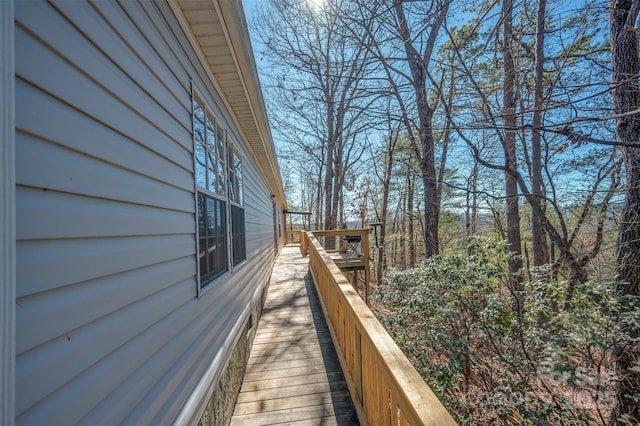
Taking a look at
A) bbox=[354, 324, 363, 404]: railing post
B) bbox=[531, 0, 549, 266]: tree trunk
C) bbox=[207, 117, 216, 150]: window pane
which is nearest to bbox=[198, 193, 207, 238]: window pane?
bbox=[207, 117, 216, 150]: window pane

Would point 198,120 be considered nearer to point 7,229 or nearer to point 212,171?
point 212,171

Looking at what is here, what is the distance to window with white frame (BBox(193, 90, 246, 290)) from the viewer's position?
2.51 meters

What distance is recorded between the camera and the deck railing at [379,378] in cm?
118

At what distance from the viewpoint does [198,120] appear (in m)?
2.60

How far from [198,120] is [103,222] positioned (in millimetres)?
1721

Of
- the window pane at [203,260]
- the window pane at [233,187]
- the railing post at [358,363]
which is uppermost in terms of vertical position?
the window pane at [233,187]

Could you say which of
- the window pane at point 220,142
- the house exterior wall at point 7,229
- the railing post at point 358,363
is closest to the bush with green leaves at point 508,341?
the railing post at point 358,363

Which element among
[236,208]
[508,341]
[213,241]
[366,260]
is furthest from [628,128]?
[366,260]

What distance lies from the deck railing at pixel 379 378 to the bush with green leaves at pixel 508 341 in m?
1.15

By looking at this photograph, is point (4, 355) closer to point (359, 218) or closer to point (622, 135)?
point (622, 135)

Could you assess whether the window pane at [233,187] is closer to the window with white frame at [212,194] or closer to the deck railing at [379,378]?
the window with white frame at [212,194]

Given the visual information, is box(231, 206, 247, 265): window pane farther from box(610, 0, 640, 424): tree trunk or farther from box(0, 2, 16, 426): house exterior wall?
box(610, 0, 640, 424): tree trunk

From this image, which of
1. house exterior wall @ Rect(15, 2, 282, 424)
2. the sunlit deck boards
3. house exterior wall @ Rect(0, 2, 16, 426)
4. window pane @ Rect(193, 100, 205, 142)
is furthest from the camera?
the sunlit deck boards

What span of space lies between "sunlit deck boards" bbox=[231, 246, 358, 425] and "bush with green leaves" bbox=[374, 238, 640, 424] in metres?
1.20
